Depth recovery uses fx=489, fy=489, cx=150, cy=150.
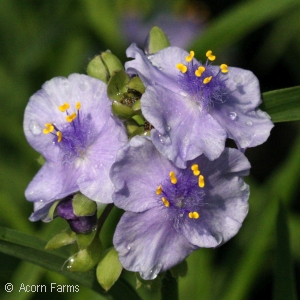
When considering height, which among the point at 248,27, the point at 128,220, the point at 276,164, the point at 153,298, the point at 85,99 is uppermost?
the point at 85,99

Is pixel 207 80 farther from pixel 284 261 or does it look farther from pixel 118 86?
pixel 284 261

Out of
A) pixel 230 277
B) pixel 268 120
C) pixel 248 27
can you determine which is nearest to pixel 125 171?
pixel 268 120

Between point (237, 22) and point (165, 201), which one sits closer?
point (165, 201)

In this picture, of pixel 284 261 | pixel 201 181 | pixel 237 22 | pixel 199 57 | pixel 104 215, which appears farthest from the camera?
pixel 237 22

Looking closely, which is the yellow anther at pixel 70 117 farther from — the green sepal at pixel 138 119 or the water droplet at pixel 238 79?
the water droplet at pixel 238 79

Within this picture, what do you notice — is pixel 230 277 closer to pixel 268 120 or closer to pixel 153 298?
pixel 153 298

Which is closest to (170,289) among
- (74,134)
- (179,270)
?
(179,270)
